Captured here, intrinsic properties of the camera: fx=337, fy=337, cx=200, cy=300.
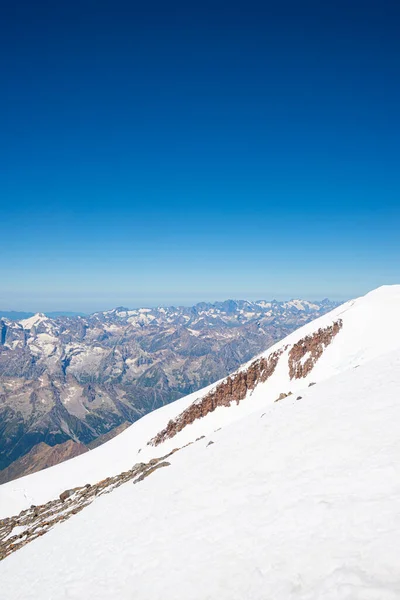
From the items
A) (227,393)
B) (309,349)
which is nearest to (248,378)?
(227,393)

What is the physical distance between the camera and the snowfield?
689 centimetres

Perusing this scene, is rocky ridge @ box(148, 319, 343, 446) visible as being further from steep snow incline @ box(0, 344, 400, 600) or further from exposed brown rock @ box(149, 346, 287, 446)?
steep snow incline @ box(0, 344, 400, 600)

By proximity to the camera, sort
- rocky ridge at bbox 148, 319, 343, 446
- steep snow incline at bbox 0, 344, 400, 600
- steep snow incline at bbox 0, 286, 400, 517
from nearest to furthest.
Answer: steep snow incline at bbox 0, 344, 400, 600
steep snow incline at bbox 0, 286, 400, 517
rocky ridge at bbox 148, 319, 343, 446

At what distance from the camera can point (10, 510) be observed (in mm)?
43562

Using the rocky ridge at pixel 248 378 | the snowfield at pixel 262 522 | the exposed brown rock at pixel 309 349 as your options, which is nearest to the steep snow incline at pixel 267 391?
the exposed brown rock at pixel 309 349

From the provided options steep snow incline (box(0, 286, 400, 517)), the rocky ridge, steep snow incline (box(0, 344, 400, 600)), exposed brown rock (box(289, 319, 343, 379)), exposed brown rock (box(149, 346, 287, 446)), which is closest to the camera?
steep snow incline (box(0, 344, 400, 600))

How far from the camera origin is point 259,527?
9.16 meters

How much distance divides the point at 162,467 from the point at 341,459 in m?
13.0

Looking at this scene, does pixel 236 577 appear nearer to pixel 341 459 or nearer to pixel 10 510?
pixel 341 459

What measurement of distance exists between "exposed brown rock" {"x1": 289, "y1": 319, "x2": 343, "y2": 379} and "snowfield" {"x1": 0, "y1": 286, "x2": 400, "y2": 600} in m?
23.7

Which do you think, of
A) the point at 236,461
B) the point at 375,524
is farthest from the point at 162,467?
the point at 375,524

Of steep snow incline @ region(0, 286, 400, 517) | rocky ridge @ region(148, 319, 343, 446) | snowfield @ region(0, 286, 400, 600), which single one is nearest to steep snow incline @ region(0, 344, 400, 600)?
snowfield @ region(0, 286, 400, 600)

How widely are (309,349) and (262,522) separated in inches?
1624

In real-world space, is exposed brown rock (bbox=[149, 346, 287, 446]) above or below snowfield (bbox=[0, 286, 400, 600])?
below
